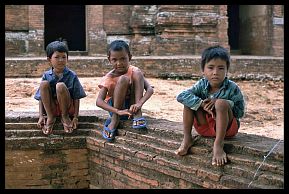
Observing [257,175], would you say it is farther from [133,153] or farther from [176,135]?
[133,153]

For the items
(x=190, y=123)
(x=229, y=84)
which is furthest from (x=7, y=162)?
(x=229, y=84)

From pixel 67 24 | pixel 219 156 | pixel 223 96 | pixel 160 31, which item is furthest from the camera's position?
pixel 67 24

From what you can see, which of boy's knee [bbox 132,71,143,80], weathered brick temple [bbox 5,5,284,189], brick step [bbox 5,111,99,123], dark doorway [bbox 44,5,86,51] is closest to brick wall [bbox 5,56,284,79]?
weathered brick temple [bbox 5,5,284,189]

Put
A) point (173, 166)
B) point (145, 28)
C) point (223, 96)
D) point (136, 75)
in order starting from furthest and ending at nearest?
1. point (145, 28)
2. point (136, 75)
3. point (173, 166)
4. point (223, 96)

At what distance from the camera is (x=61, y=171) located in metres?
4.82

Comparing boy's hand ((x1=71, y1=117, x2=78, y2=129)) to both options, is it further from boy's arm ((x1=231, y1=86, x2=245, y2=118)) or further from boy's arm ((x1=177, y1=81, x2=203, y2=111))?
boy's arm ((x1=231, y1=86, x2=245, y2=118))

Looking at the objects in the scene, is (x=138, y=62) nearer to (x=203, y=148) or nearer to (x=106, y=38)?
(x=106, y=38)

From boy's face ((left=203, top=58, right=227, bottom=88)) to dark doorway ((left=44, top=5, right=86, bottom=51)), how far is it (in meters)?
13.8

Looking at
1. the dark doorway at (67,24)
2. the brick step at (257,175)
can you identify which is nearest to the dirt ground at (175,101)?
the brick step at (257,175)

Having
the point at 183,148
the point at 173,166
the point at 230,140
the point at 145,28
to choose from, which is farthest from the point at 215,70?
the point at 145,28

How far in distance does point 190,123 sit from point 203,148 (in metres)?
0.25

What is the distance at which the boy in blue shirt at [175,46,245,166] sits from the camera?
3363 mm

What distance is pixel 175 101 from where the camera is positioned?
8.81 meters

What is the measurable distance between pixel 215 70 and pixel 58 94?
1893 mm
